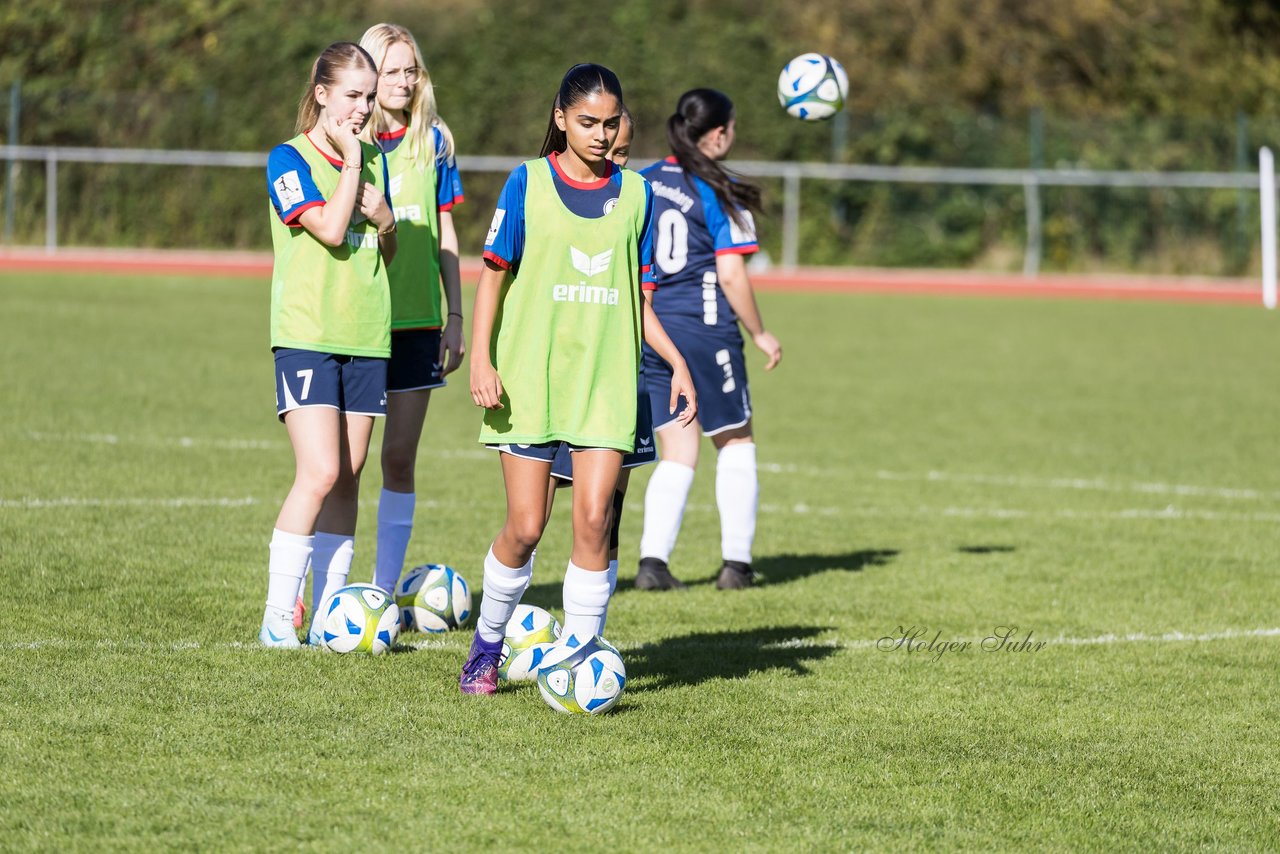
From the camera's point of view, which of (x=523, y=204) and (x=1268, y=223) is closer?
(x=523, y=204)

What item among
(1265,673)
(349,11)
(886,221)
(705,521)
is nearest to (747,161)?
(886,221)

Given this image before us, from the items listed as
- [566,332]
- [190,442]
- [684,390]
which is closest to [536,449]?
[566,332]

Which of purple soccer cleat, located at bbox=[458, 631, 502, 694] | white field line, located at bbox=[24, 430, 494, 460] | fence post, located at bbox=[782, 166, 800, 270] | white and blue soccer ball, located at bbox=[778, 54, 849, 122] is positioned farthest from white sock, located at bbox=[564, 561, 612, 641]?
fence post, located at bbox=[782, 166, 800, 270]

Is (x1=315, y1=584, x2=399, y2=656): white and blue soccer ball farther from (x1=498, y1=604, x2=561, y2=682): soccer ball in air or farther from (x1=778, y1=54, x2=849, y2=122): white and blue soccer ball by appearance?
Answer: (x1=778, y1=54, x2=849, y2=122): white and blue soccer ball

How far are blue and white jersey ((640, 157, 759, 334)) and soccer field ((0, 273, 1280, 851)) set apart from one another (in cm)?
129

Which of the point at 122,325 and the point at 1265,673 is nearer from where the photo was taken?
the point at 1265,673

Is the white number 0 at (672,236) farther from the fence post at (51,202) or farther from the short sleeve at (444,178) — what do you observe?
the fence post at (51,202)

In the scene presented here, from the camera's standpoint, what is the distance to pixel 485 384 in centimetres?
507

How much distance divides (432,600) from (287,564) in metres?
0.80

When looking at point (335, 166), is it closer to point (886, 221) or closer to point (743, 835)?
point (743, 835)

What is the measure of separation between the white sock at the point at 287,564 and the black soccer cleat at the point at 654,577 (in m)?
2.14

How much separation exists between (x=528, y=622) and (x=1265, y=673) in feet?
9.28

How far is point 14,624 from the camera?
6.07 m

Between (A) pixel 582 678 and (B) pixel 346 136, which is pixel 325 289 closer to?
(B) pixel 346 136
